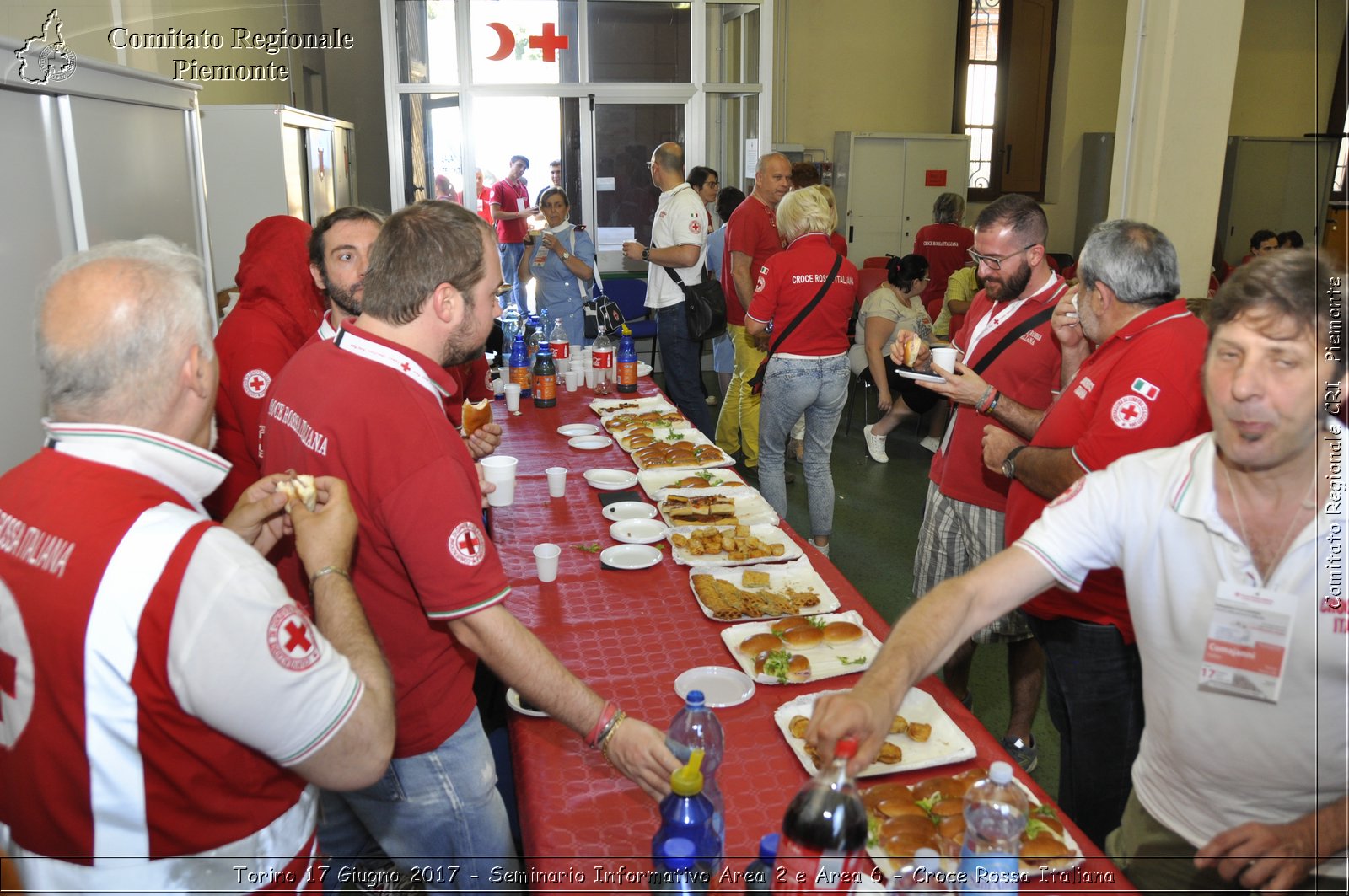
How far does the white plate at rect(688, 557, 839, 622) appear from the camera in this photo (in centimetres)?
237

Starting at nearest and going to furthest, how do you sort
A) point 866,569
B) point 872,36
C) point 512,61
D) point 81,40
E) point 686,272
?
1. point 81,40
2. point 866,569
3. point 686,272
4. point 512,61
5. point 872,36

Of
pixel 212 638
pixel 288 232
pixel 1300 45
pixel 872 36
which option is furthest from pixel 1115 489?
pixel 1300 45

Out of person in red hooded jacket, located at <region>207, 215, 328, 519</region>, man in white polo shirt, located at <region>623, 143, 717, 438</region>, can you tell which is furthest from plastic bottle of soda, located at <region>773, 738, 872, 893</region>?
man in white polo shirt, located at <region>623, 143, 717, 438</region>

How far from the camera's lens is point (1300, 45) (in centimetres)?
1093

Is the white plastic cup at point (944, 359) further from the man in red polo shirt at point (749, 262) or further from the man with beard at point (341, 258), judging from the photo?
the man in red polo shirt at point (749, 262)

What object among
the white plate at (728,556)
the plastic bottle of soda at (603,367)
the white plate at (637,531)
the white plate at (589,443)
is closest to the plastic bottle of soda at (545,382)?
the plastic bottle of soda at (603,367)

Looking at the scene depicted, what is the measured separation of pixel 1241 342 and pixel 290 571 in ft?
6.24

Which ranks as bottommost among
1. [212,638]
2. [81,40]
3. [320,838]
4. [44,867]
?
[320,838]

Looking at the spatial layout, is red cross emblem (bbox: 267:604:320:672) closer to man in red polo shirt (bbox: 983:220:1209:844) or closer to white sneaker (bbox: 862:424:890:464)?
man in red polo shirt (bbox: 983:220:1209:844)

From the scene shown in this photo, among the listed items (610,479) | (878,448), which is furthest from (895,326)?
(610,479)

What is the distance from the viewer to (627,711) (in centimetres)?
187

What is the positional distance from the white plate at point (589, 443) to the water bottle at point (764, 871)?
2547 millimetres

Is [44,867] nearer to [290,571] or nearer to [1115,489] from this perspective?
[290,571]

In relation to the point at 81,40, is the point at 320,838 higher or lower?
lower
